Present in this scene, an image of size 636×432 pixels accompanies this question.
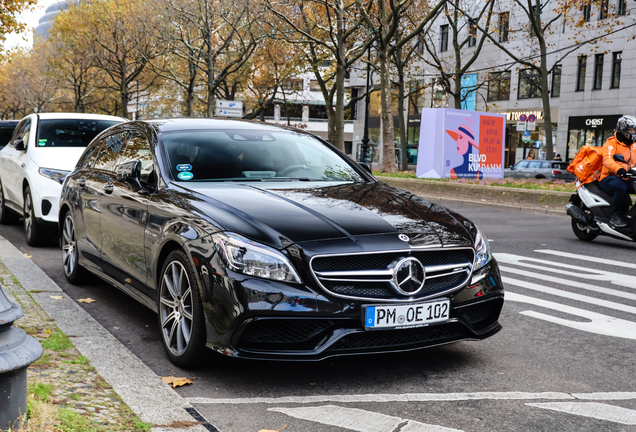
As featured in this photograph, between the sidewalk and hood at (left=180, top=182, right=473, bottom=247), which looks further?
hood at (left=180, top=182, right=473, bottom=247)

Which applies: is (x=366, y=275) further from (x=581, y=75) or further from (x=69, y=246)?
(x=581, y=75)

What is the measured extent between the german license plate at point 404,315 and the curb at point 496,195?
12.0 meters

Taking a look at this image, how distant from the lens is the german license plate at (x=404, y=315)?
12.4 ft

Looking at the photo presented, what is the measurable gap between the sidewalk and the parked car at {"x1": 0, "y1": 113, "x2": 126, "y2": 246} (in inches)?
156

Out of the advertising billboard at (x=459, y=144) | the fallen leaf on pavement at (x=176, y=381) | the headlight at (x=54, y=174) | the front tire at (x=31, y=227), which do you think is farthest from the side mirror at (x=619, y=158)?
the advertising billboard at (x=459, y=144)

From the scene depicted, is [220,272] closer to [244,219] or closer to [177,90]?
[244,219]

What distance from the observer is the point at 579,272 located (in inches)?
314

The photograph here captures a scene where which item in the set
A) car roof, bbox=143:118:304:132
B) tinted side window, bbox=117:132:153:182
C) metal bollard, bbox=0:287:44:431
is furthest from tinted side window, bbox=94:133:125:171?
metal bollard, bbox=0:287:44:431

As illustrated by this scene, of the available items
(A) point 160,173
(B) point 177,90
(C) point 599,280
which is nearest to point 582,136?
(B) point 177,90

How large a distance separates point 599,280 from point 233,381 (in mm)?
4881

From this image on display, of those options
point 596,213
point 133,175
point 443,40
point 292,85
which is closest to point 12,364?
point 133,175

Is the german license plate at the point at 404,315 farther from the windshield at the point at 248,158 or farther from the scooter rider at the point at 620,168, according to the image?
the scooter rider at the point at 620,168

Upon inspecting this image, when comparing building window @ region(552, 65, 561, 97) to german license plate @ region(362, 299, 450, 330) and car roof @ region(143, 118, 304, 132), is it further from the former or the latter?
german license plate @ region(362, 299, 450, 330)

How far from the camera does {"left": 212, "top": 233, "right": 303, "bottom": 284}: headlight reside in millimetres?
3734
